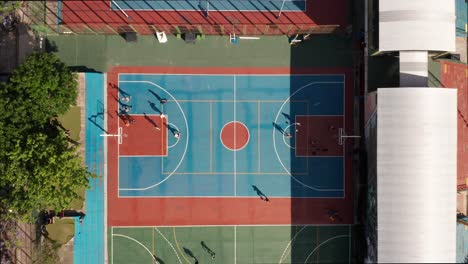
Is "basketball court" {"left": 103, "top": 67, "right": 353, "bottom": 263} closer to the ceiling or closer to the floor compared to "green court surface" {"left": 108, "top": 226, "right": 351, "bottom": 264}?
closer to the ceiling

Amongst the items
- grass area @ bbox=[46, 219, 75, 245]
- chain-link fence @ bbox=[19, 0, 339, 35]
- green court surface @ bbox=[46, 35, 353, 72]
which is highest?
chain-link fence @ bbox=[19, 0, 339, 35]

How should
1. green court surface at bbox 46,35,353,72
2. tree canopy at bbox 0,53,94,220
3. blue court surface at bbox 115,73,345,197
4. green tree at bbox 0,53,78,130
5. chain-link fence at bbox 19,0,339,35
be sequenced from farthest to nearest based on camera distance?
blue court surface at bbox 115,73,345,197 < green court surface at bbox 46,35,353,72 < chain-link fence at bbox 19,0,339,35 < green tree at bbox 0,53,78,130 < tree canopy at bbox 0,53,94,220

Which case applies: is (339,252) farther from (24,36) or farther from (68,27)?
(24,36)

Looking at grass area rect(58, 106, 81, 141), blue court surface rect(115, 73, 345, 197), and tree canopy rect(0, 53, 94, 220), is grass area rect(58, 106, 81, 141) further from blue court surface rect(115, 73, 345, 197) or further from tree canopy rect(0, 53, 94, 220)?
blue court surface rect(115, 73, 345, 197)

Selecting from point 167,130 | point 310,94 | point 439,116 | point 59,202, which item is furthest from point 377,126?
point 59,202

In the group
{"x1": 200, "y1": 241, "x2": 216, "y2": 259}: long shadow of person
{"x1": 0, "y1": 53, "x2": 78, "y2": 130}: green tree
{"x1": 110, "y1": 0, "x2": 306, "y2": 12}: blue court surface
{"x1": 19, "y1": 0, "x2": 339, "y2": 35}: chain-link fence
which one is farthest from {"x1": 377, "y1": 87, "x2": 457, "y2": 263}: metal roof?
{"x1": 0, "y1": 53, "x2": 78, "y2": 130}: green tree

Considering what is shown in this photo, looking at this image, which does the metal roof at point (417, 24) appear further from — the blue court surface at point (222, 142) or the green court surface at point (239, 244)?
the green court surface at point (239, 244)

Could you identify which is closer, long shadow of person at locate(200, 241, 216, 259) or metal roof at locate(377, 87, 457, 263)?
metal roof at locate(377, 87, 457, 263)
